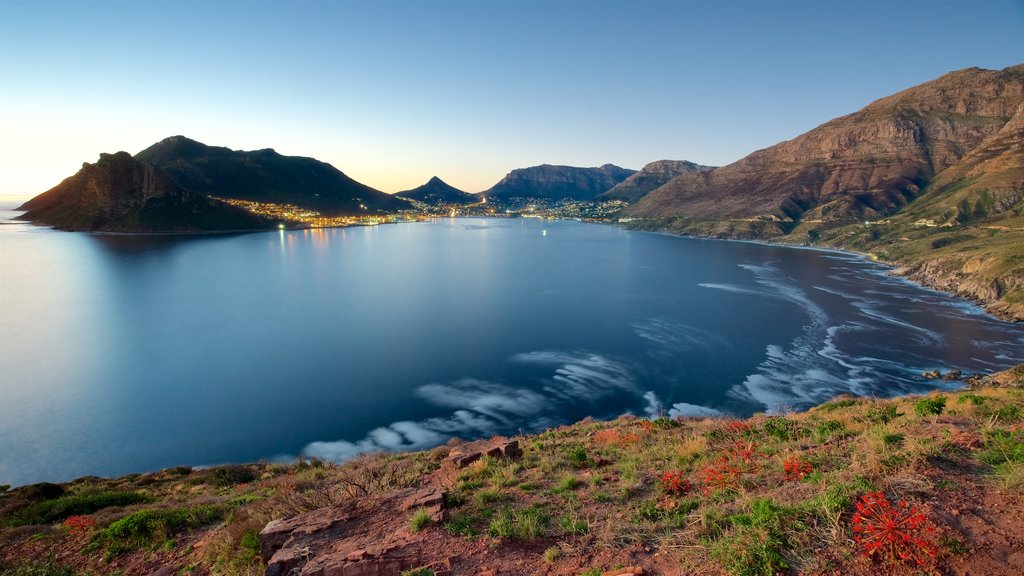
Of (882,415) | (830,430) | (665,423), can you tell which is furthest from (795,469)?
(665,423)

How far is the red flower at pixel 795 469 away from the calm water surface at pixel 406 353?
75.7ft

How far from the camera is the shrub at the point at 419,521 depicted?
28.8ft

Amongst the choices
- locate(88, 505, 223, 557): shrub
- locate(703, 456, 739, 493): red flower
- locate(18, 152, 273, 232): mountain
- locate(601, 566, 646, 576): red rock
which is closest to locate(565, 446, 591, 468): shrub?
locate(703, 456, 739, 493): red flower

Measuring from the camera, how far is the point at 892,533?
6.08 meters

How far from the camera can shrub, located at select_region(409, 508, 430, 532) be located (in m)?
8.79

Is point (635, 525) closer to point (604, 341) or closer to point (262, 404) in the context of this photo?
point (262, 404)

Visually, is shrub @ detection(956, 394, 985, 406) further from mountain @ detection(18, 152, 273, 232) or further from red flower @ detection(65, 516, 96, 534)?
mountain @ detection(18, 152, 273, 232)

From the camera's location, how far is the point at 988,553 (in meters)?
5.98

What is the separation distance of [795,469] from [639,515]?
4111 millimetres

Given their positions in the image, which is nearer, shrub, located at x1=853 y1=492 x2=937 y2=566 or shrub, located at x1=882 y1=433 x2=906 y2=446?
shrub, located at x1=853 y1=492 x2=937 y2=566

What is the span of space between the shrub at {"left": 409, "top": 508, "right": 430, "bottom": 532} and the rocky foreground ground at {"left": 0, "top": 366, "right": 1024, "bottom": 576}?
0.12 ft

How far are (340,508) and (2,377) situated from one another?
5555cm

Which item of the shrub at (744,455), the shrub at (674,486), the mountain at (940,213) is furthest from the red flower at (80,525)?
the mountain at (940,213)

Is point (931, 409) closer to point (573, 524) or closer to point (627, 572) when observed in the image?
point (573, 524)
